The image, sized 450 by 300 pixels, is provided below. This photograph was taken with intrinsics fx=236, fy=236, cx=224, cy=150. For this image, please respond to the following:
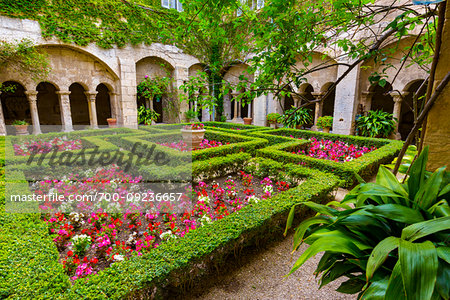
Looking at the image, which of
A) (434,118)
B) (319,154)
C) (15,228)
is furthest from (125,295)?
(319,154)

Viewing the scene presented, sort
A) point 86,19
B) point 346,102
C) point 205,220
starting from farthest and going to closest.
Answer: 1. point 86,19
2. point 346,102
3. point 205,220

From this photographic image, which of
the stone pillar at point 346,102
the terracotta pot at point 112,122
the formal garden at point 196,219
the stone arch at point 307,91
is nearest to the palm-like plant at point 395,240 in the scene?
the formal garden at point 196,219

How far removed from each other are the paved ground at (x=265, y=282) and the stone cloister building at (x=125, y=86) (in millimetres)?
5383

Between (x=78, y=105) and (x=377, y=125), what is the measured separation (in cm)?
1526

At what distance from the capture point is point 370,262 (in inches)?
33.1

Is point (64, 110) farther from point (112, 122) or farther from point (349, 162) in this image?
point (349, 162)

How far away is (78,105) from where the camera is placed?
46.0 ft

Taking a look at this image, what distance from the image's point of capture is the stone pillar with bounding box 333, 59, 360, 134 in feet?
29.2

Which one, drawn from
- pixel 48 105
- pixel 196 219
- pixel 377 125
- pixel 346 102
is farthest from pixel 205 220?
pixel 48 105

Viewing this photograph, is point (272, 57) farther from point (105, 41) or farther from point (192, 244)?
point (105, 41)

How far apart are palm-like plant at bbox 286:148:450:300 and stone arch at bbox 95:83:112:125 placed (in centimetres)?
A: 1595

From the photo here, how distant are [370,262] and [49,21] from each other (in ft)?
38.2

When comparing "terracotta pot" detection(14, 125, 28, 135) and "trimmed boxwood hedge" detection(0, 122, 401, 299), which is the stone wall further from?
"terracotta pot" detection(14, 125, 28, 135)

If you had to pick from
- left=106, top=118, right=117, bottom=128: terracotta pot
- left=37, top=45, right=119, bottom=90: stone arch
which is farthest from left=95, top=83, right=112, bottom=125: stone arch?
left=106, top=118, right=117, bottom=128: terracotta pot
